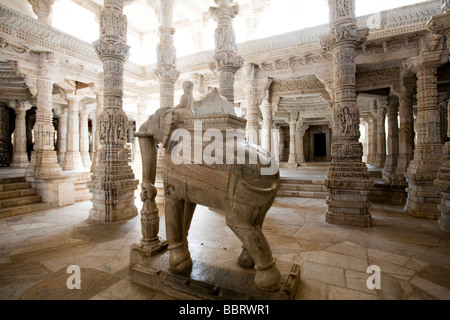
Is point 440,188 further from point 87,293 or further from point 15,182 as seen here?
point 15,182

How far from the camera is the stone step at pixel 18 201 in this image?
18.7 feet

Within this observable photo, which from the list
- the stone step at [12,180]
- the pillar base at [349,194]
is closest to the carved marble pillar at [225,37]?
the pillar base at [349,194]

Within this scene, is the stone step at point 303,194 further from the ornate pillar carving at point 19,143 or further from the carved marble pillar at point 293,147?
the ornate pillar carving at point 19,143

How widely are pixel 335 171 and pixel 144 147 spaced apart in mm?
3881

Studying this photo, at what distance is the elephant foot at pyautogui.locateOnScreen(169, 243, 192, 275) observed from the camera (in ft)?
7.70

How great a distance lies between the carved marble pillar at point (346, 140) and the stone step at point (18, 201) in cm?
757

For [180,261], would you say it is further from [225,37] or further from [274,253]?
[225,37]

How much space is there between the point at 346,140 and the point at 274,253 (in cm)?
297

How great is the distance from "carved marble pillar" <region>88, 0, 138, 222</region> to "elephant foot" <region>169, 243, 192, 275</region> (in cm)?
316

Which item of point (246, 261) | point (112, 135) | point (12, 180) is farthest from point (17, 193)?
point (246, 261)

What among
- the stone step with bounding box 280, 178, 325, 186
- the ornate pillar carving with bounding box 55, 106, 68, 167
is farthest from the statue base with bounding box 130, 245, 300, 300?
the ornate pillar carving with bounding box 55, 106, 68, 167
